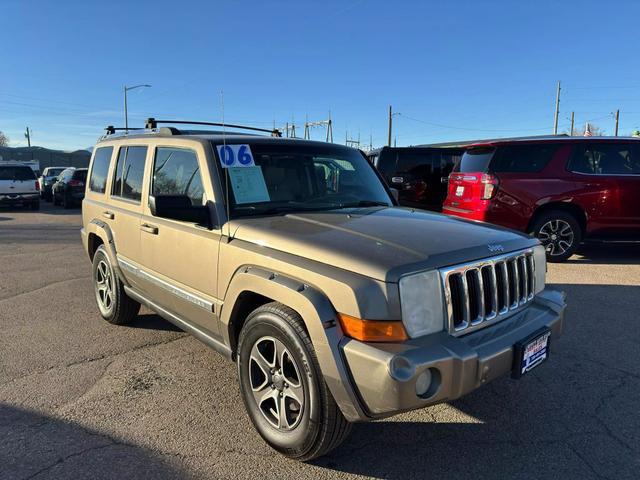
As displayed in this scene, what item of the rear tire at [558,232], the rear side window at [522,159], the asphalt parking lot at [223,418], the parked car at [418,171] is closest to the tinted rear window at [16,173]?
the parked car at [418,171]

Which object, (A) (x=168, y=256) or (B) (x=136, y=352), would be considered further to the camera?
(B) (x=136, y=352)

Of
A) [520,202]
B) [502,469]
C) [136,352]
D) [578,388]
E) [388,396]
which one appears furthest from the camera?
[520,202]

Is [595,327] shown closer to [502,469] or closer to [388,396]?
[502,469]

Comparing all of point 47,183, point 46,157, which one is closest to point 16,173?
point 47,183

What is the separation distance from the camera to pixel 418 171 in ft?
36.6

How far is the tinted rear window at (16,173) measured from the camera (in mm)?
17484

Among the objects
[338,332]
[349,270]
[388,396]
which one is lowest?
[388,396]

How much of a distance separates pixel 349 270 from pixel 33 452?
2.11 meters

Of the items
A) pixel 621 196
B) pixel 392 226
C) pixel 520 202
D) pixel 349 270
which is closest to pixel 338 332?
pixel 349 270

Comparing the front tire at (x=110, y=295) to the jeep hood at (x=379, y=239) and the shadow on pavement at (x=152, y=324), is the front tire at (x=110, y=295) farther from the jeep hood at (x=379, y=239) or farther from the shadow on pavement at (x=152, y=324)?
the jeep hood at (x=379, y=239)

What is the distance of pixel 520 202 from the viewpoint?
757cm

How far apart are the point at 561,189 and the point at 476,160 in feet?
4.57

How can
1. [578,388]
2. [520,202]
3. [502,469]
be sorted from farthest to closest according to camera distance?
1. [520,202]
2. [578,388]
3. [502,469]

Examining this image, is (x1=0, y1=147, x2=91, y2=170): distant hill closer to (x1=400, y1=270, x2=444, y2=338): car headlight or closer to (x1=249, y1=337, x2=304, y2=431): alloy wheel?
(x1=249, y1=337, x2=304, y2=431): alloy wheel
